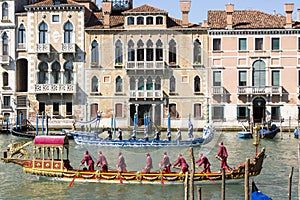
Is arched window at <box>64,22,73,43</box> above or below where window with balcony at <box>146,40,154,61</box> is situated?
above

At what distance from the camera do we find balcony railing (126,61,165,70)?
29278mm

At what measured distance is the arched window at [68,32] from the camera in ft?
104

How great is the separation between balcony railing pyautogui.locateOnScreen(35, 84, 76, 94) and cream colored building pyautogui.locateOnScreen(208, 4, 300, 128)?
7.10 meters

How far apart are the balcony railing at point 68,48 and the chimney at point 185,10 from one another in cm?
572

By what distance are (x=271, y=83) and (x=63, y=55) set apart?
10.6m

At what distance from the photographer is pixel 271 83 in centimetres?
3058

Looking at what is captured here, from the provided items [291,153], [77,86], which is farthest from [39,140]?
[77,86]

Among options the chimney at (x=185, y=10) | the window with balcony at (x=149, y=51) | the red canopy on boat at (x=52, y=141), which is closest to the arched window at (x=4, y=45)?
the window with balcony at (x=149, y=51)

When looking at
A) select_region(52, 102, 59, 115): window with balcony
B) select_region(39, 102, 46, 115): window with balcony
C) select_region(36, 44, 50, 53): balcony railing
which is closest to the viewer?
select_region(36, 44, 50, 53): balcony railing

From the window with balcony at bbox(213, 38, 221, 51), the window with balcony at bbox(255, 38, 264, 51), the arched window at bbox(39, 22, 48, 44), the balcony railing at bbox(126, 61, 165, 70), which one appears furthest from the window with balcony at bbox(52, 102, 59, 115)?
the window with balcony at bbox(255, 38, 264, 51)

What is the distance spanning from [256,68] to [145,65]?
5648 mm

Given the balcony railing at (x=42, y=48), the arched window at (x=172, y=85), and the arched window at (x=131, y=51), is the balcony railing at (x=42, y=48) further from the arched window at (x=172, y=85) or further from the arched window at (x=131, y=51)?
the arched window at (x=172, y=85)

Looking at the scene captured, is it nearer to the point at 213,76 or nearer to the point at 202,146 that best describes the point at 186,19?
the point at 213,76

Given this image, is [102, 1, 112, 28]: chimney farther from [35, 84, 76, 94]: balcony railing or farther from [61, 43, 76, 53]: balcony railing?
[35, 84, 76, 94]: balcony railing
